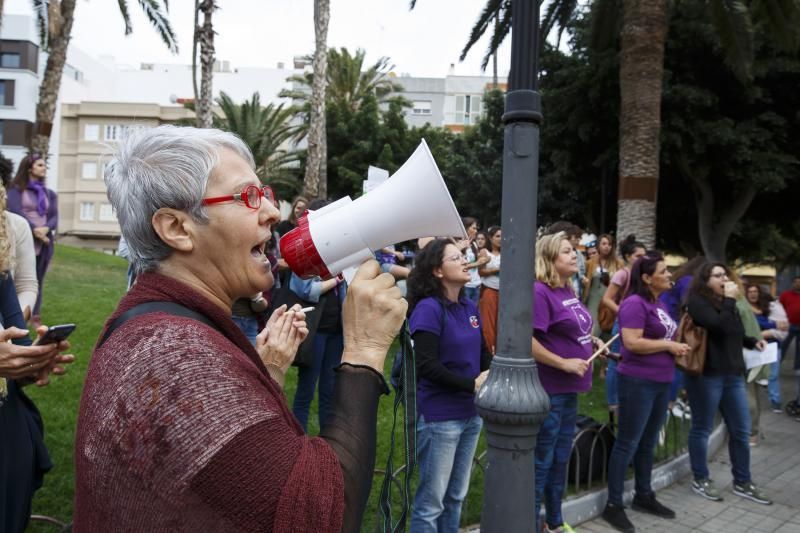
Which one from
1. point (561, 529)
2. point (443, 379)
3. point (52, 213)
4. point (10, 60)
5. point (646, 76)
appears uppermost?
point (10, 60)

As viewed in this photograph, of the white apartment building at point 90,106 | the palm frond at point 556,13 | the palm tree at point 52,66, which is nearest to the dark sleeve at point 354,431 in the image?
the palm frond at point 556,13

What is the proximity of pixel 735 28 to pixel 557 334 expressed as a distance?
8.13 meters

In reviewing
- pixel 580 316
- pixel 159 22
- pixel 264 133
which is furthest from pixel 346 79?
pixel 580 316

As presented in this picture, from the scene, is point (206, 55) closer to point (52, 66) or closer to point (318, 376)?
point (52, 66)

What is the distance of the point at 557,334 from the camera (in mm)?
3992

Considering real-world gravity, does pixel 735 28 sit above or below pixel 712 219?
above

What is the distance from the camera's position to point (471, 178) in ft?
66.3

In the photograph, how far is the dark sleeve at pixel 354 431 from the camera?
118 cm

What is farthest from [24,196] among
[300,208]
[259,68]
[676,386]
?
[259,68]

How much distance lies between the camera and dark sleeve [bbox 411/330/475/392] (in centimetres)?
339

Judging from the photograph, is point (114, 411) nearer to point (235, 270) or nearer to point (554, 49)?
point (235, 270)

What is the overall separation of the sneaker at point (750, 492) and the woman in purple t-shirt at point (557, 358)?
6.73 ft

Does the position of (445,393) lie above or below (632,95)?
below

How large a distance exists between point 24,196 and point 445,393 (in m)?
4.43
